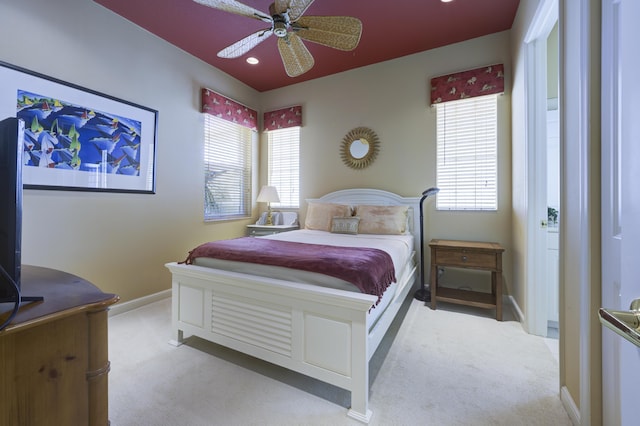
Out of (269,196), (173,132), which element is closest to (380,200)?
(269,196)

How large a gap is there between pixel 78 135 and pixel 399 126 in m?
3.35

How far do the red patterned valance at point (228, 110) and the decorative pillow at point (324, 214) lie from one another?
1.75m

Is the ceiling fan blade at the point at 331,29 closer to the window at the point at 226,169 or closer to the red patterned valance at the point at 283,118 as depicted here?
the red patterned valance at the point at 283,118

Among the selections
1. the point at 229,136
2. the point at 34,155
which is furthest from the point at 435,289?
the point at 34,155

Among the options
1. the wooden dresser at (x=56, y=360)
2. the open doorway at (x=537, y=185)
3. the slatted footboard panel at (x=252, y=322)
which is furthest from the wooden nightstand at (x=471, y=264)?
the wooden dresser at (x=56, y=360)

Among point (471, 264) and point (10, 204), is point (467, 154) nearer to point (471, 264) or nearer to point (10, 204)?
point (471, 264)

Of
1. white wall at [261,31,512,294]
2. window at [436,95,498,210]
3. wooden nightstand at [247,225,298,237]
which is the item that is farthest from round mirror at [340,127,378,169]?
wooden nightstand at [247,225,298,237]

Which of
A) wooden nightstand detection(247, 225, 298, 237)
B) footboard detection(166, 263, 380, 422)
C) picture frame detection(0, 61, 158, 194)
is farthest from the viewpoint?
wooden nightstand detection(247, 225, 298, 237)

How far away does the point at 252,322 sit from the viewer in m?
1.73

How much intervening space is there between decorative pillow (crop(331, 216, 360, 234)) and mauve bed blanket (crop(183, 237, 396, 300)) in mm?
984

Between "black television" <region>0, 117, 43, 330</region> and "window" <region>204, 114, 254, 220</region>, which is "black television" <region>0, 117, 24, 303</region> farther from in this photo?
"window" <region>204, 114, 254, 220</region>

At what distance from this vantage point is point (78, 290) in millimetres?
806

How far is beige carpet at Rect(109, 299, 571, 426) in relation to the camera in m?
1.38

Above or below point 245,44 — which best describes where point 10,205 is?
below
